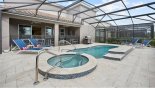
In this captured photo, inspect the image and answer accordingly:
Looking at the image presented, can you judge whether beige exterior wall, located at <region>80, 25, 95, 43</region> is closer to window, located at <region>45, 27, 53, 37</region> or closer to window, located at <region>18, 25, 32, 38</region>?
window, located at <region>45, 27, 53, 37</region>

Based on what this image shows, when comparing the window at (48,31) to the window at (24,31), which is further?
the window at (48,31)

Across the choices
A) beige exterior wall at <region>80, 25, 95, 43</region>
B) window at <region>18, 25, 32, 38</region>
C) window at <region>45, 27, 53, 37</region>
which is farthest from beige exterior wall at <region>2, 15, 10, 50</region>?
beige exterior wall at <region>80, 25, 95, 43</region>

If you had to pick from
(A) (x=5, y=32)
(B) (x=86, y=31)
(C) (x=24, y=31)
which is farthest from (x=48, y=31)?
(A) (x=5, y=32)

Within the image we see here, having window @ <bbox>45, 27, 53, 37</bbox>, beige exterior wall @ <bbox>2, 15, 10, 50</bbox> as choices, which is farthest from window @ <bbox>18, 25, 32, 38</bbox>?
beige exterior wall @ <bbox>2, 15, 10, 50</bbox>

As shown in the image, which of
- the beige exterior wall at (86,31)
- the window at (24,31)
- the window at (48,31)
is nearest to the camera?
the window at (24,31)

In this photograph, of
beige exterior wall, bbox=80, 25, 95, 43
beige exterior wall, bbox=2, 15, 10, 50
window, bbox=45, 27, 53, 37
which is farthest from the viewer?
beige exterior wall, bbox=80, 25, 95, 43

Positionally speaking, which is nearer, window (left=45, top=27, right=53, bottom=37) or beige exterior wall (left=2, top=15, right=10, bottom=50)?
beige exterior wall (left=2, top=15, right=10, bottom=50)

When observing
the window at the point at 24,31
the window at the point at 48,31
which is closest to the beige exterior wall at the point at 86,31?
the window at the point at 48,31

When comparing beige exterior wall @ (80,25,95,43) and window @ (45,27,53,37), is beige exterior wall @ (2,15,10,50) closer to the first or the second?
window @ (45,27,53,37)

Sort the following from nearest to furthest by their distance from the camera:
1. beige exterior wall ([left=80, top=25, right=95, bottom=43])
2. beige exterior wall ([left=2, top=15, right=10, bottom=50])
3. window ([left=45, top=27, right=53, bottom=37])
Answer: beige exterior wall ([left=2, top=15, right=10, bottom=50]) → window ([left=45, top=27, right=53, bottom=37]) → beige exterior wall ([left=80, top=25, right=95, bottom=43])

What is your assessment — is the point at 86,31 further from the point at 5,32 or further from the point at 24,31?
the point at 5,32

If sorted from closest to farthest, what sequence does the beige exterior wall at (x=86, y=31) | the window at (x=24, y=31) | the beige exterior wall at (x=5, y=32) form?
the beige exterior wall at (x=5, y=32), the window at (x=24, y=31), the beige exterior wall at (x=86, y=31)

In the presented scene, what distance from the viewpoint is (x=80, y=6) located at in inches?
750

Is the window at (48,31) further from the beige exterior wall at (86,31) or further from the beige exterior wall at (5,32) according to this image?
the beige exterior wall at (5,32)
